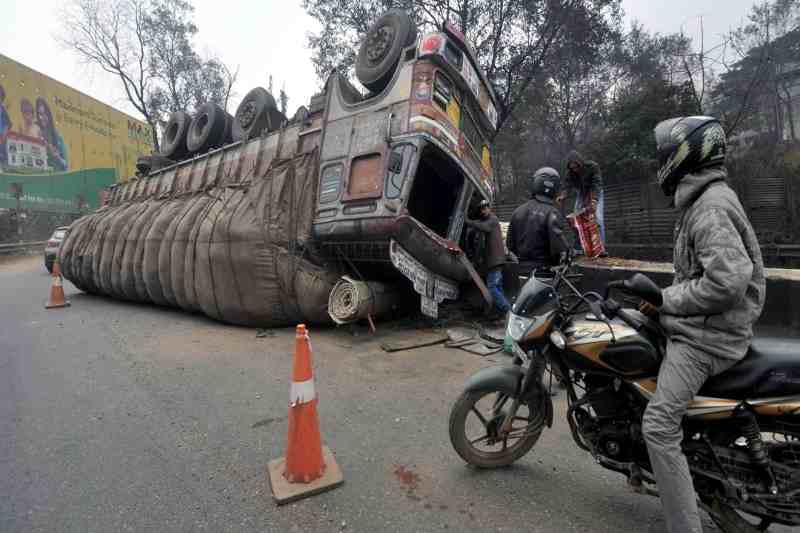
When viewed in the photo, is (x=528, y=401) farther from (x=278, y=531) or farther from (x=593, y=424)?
(x=278, y=531)

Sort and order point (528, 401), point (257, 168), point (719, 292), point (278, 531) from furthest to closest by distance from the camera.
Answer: point (257, 168) < point (528, 401) < point (278, 531) < point (719, 292)

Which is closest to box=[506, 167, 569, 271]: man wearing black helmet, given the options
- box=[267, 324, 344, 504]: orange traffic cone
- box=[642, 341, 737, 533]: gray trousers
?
box=[642, 341, 737, 533]: gray trousers

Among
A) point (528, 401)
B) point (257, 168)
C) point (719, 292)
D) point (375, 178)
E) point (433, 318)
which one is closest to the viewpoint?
point (719, 292)

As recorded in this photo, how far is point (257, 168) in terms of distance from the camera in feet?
25.3

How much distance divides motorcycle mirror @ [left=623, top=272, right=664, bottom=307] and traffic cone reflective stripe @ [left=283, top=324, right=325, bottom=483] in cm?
169

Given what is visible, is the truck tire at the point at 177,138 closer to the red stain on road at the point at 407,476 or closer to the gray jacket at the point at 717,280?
the red stain on road at the point at 407,476

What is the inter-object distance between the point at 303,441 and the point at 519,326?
1379 mm

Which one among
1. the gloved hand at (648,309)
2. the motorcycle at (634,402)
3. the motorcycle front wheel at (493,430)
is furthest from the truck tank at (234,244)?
the gloved hand at (648,309)

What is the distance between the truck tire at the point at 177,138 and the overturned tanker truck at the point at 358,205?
548cm

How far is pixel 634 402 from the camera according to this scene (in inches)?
81.2

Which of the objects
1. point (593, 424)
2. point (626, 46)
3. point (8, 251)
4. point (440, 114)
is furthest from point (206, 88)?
point (593, 424)

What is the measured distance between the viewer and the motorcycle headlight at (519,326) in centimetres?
223

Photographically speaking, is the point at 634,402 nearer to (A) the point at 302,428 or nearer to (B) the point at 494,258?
(A) the point at 302,428

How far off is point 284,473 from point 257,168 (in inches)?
248
